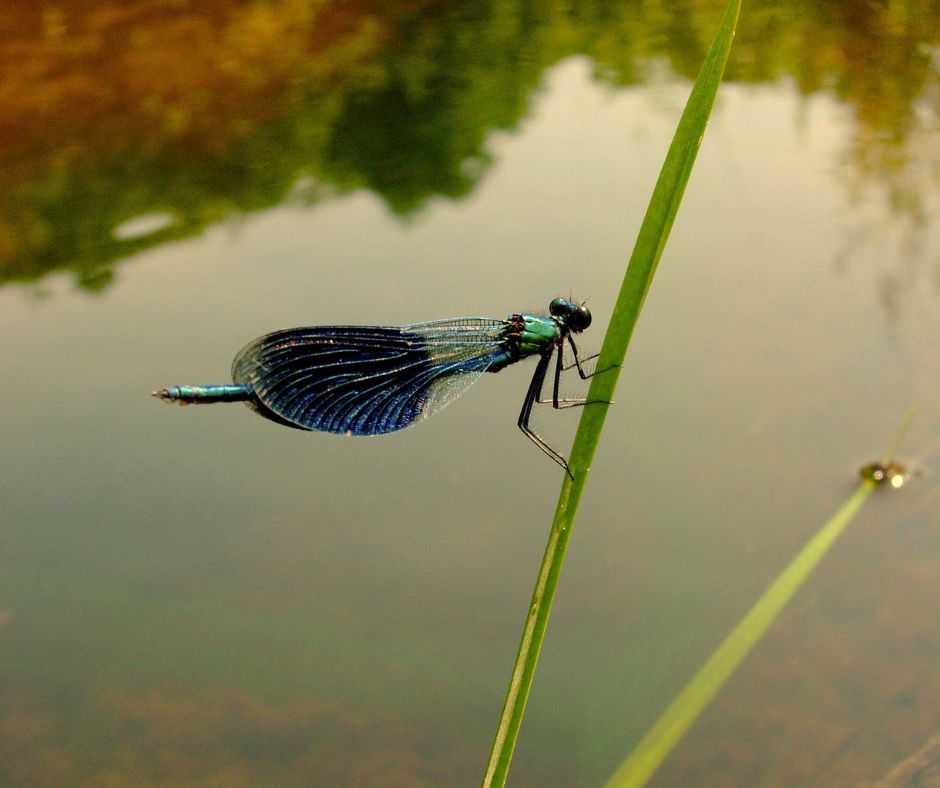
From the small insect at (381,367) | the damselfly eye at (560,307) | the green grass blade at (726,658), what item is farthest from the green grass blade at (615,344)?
the green grass blade at (726,658)

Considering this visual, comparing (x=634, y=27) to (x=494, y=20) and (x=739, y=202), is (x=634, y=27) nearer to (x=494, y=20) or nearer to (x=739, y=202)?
(x=494, y=20)

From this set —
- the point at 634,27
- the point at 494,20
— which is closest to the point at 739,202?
the point at 634,27

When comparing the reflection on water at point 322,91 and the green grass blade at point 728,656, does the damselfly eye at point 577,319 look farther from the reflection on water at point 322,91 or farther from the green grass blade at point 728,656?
the reflection on water at point 322,91

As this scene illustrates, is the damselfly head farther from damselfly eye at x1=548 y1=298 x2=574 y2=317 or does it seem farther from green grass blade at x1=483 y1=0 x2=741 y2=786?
green grass blade at x1=483 y1=0 x2=741 y2=786

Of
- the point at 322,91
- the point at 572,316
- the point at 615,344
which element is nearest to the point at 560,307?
the point at 572,316

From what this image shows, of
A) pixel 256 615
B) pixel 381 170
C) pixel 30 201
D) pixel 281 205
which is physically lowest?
pixel 256 615

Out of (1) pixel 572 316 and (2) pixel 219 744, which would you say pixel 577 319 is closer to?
(1) pixel 572 316
